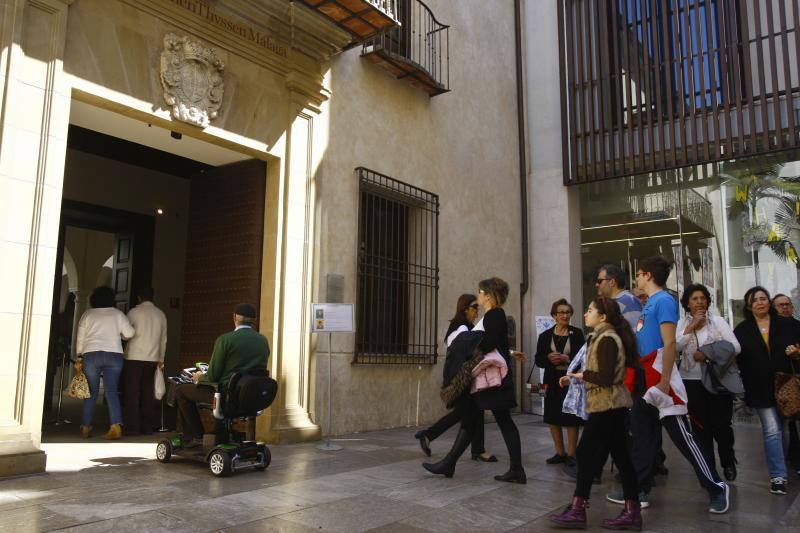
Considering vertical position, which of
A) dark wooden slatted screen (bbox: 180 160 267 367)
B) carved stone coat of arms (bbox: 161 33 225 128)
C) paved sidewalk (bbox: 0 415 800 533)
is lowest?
paved sidewalk (bbox: 0 415 800 533)

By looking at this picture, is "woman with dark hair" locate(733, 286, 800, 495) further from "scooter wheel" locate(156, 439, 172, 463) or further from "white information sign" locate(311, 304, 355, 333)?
"scooter wheel" locate(156, 439, 172, 463)

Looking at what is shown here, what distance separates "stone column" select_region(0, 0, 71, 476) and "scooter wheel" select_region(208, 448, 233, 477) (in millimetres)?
1327

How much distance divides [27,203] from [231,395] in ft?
7.70

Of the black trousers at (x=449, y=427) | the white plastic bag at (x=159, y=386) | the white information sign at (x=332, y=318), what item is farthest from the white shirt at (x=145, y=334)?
the black trousers at (x=449, y=427)

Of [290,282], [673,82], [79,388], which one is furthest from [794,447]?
[673,82]

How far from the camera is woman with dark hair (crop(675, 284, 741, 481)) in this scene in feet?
18.5

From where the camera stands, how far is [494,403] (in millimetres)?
5492

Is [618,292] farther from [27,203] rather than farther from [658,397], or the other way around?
[27,203]

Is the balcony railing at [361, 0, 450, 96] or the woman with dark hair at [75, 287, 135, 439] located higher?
the balcony railing at [361, 0, 450, 96]

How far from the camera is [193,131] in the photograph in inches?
281

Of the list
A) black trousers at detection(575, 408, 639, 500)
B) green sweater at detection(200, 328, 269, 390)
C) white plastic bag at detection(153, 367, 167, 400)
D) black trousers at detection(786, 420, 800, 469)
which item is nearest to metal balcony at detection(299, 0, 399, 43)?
green sweater at detection(200, 328, 269, 390)

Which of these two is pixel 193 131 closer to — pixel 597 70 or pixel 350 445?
pixel 350 445

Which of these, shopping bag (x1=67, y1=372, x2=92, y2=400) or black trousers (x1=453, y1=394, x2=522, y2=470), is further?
shopping bag (x1=67, y1=372, x2=92, y2=400)

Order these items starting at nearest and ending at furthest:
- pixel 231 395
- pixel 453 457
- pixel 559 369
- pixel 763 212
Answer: pixel 231 395 → pixel 453 457 → pixel 559 369 → pixel 763 212
